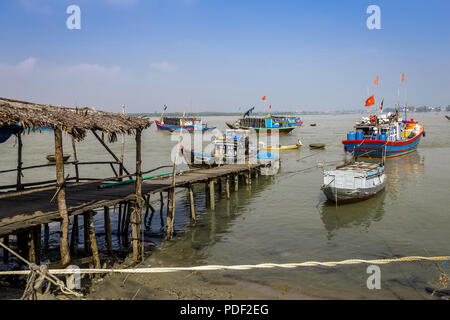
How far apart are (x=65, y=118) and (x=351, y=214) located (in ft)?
43.4

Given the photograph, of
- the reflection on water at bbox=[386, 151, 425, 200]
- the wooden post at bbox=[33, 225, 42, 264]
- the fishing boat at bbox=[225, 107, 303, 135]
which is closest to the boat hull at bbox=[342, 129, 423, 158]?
the reflection on water at bbox=[386, 151, 425, 200]

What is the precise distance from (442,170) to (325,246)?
69.5 feet

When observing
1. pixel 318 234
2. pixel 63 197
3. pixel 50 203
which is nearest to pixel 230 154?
pixel 318 234

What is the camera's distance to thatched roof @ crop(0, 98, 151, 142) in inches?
288

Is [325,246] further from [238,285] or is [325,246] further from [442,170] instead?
[442,170]

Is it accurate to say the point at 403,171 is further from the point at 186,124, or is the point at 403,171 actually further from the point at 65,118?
the point at 186,124

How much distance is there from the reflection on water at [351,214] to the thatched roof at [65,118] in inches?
350

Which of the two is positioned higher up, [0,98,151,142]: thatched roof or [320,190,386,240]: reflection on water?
[0,98,151,142]: thatched roof

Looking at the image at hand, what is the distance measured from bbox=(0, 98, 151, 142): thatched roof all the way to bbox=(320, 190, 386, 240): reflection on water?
8.88m

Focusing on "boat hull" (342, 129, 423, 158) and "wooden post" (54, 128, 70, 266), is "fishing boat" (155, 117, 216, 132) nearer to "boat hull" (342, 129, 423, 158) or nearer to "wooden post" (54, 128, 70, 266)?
"boat hull" (342, 129, 423, 158)

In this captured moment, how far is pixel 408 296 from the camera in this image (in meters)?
8.48

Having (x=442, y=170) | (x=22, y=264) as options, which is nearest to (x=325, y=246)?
(x=22, y=264)
